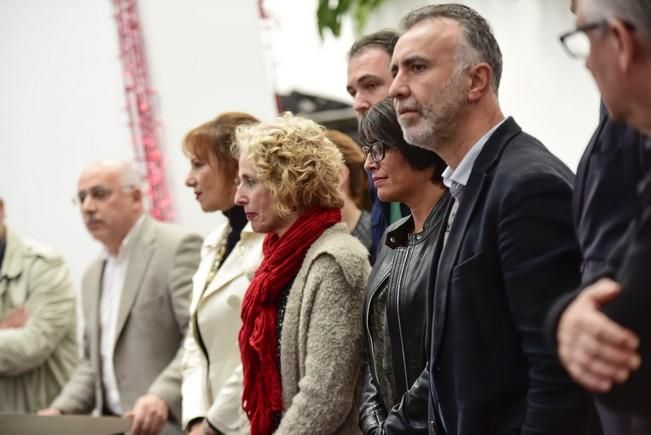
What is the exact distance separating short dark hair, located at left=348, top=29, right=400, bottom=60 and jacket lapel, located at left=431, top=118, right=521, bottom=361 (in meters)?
1.04

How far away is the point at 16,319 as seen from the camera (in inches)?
168

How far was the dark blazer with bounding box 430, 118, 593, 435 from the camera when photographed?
1793 millimetres

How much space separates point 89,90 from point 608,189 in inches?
146

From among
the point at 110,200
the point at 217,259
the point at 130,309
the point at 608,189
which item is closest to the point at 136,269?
the point at 130,309

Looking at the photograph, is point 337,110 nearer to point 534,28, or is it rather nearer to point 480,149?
point 534,28

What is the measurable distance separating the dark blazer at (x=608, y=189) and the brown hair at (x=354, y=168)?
1795 millimetres

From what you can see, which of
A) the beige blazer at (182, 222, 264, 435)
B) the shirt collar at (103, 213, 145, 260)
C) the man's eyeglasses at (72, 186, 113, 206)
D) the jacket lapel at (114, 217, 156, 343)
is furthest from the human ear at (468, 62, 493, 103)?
the man's eyeglasses at (72, 186, 113, 206)

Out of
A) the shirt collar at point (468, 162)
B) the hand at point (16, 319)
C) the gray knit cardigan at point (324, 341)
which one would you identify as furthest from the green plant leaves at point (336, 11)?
the shirt collar at point (468, 162)

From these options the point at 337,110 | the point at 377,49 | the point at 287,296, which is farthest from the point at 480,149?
the point at 337,110

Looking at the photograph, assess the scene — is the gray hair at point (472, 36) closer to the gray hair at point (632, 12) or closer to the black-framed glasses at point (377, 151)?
the black-framed glasses at point (377, 151)

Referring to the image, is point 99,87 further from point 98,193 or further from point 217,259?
point 217,259

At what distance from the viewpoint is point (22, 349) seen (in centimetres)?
421

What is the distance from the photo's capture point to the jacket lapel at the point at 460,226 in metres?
1.93

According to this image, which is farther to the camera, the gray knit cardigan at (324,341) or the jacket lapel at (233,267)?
the jacket lapel at (233,267)
